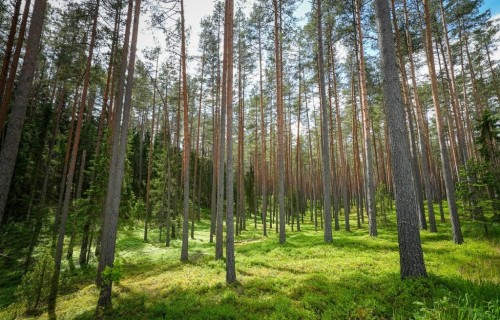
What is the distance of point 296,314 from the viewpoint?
5.38m

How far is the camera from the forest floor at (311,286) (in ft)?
16.6

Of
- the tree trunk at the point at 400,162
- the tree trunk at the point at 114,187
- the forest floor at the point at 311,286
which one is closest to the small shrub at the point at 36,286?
the forest floor at the point at 311,286

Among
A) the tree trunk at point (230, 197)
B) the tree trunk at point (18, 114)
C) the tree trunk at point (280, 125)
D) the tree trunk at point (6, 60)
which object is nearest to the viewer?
the tree trunk at point (18, 114)

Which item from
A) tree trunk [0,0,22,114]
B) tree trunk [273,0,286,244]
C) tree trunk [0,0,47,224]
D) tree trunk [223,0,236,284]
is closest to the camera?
tree trunk [0,0,47,224]

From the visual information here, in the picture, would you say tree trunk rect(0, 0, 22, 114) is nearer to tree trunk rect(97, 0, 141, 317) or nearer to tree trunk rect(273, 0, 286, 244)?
tree trunk rect(97, 0, 141, 317)

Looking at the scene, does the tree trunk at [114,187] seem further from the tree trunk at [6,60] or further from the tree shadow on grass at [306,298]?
the tree trunk at [6,60]

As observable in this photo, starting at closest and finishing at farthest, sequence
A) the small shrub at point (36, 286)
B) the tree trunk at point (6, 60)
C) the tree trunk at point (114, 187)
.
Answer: the tree trunk at point (6, 60)
the tree trunk at point (114, 187)
the small shrub at point (36, 286)

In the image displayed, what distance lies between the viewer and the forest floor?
506 cm

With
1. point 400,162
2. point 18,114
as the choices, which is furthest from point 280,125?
point 18,114

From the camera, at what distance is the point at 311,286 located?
6895 millimetres

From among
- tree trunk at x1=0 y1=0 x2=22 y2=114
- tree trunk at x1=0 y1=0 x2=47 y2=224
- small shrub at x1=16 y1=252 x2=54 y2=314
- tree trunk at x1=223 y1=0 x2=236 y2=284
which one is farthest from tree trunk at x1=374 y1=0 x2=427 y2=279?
small shrub at x1=16 y1=252 x2=54 y2=314

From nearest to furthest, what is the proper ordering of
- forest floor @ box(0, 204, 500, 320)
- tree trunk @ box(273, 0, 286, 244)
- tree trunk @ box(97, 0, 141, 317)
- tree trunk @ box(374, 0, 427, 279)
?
1. forest floor @ box(0, 204, 500, 320)
2. tree trunk @ box(374, 0, 427, 279)
3. tree trunk @ box(97, 0, 141, 317)
4. tree trunk @ box(273, 0, 286, 244)

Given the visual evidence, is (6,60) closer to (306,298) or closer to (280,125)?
(306,298)

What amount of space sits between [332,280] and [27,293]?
1104 centimetres
